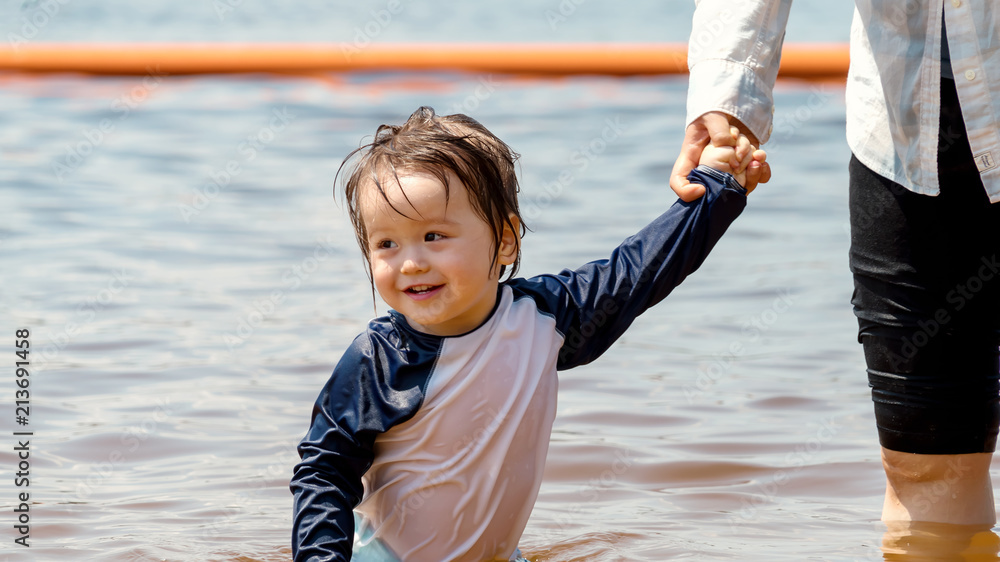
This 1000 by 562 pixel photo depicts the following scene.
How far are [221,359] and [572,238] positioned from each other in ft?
7.00

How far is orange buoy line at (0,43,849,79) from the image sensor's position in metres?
11.1

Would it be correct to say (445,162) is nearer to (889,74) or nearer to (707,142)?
(707,142)

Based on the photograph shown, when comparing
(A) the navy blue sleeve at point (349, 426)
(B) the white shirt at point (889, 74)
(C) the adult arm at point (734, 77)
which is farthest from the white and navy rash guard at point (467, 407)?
(B) the white shirt at point (889, 74)

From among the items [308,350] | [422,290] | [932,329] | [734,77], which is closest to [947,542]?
[932,329]

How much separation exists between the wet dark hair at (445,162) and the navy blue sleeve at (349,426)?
7.8 inches

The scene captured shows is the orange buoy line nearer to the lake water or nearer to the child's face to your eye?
the lake water

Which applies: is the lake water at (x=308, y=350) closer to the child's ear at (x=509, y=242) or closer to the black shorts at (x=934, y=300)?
the black shorts at (x=934, y=300)

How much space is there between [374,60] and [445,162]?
10.0 m

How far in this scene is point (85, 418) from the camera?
10.9 feet

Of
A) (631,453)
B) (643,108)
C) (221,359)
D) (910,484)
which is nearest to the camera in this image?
(910,484)

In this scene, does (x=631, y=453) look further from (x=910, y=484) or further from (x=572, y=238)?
(x=572, y=238)

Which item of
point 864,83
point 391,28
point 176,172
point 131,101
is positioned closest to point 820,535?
point 864,83

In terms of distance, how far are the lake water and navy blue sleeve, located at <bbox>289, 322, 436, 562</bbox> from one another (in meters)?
0.72

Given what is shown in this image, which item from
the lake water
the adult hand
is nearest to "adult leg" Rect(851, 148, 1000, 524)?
the adult hand
